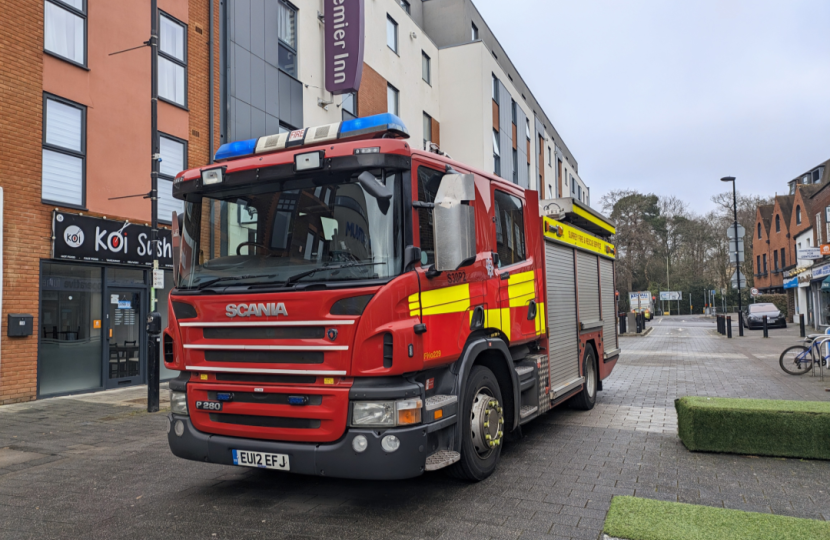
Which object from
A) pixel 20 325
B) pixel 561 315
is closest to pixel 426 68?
pixel 20 325

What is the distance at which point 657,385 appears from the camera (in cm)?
1207

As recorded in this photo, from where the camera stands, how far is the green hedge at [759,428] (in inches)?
239

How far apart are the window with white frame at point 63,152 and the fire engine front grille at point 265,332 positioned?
8171 millimetres

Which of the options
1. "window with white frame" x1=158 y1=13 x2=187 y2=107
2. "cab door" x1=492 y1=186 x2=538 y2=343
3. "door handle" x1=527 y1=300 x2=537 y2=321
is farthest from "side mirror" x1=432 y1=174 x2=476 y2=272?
"window with white frame" x1=158 y1=13 x2=187 y2=107

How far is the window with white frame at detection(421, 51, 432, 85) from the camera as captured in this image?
2740 cm

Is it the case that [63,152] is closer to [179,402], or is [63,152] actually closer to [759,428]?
[179,402]

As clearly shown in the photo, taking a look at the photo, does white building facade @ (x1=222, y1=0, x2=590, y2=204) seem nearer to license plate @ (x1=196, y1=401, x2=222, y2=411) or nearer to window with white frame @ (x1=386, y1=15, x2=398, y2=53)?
window with white frame @ (x1=386, y1=15, x2=398, y2=53)

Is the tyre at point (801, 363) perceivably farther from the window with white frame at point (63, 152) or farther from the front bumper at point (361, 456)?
the window with white frame at point (63, 152)

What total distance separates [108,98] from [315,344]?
10.3 meters

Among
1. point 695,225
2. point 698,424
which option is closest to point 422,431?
point 698,424

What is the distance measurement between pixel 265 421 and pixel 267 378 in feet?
1.04

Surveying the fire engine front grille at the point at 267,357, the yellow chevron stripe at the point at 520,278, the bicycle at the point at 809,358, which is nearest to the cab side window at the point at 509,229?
the yellow chevron stripe at the point at 520,278

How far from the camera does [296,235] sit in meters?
4.61

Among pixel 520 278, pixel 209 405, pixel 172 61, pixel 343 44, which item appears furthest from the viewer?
pixel 343 44
